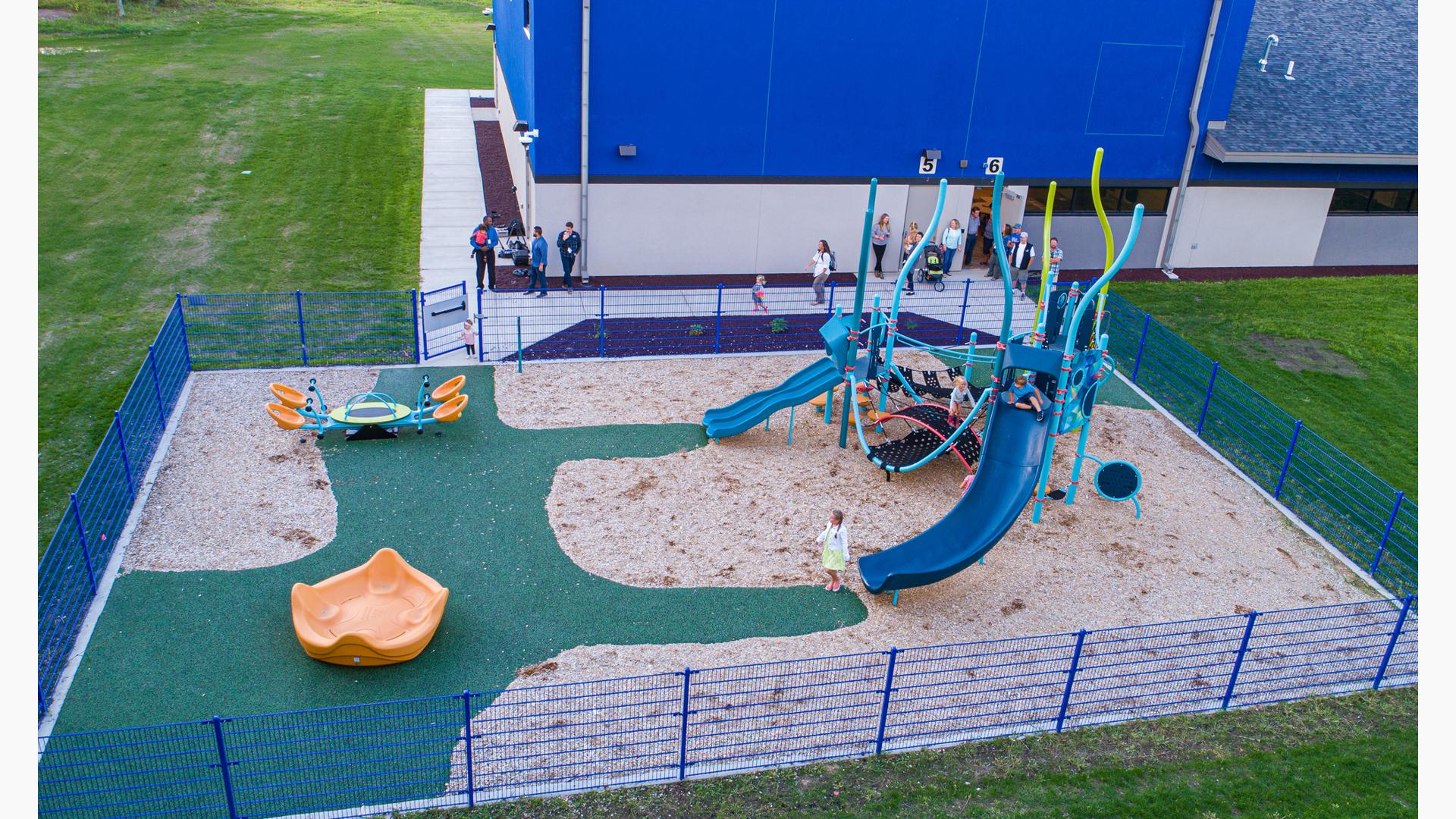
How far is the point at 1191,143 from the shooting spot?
25562 millimetres

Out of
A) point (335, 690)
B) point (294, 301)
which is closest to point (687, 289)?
point (294, 301)

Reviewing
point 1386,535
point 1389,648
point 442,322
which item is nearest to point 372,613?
point 442,322

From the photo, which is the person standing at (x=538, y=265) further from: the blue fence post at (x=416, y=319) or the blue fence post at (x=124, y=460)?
the blue fence post at (x=124, y=460)

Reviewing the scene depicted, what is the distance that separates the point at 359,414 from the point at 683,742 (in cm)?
906

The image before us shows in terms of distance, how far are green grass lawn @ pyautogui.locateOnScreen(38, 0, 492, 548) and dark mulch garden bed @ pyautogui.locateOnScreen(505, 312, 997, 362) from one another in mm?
4991

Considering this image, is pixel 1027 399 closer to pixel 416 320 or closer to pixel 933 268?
pixel 933 268

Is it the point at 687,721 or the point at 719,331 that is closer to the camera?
the point at 687,721

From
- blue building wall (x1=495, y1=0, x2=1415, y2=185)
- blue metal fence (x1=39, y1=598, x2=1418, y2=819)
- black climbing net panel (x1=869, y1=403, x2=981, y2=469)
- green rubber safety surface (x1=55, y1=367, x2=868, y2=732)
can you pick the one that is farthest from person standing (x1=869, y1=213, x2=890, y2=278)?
blue metal fence (x1=39, y1=598, x2=1418, y2=819)

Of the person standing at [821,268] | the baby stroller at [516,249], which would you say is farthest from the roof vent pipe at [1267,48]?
the baby stroller at [516,249]

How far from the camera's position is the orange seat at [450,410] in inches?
689

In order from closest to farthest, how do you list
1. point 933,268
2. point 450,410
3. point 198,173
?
point 450,410, point 933,268, point 198,173

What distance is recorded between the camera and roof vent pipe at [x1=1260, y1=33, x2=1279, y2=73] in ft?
90.2

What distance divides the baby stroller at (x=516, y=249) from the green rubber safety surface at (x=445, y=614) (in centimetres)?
721

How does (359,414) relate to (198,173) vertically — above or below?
below
